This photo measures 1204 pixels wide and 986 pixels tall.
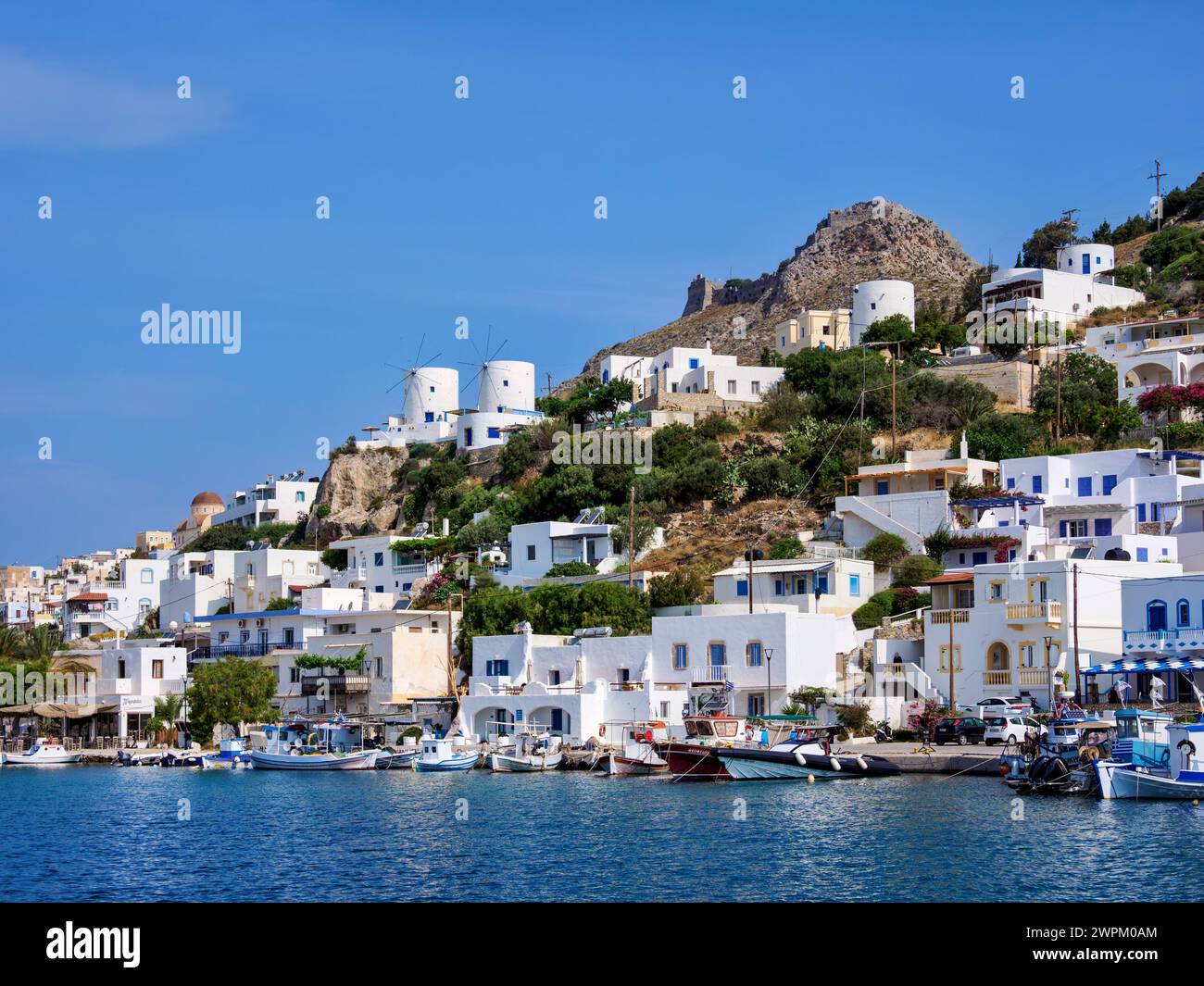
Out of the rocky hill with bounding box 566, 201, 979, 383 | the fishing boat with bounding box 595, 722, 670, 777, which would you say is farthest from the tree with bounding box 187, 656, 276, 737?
the rocky hill with bounding box 566, 201, 979, 383

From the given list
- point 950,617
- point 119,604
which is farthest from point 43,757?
point 950,617

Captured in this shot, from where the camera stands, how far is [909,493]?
61.7 meters

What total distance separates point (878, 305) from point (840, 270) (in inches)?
1105

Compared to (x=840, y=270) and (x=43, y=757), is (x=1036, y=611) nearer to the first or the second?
(x=43, y=757)

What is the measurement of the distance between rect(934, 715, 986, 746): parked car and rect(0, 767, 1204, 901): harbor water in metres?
4.75

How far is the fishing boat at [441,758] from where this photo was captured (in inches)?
1954

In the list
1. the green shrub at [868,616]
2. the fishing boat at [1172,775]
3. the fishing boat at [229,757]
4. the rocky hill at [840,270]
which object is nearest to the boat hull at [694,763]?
the fishing boat at [1172,775]

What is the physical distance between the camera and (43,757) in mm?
61250

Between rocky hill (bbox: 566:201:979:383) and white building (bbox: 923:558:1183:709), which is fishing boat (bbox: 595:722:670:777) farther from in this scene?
rocky hill (bbox: 566:201:979:383)

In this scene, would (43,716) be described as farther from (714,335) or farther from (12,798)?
(714,335)
